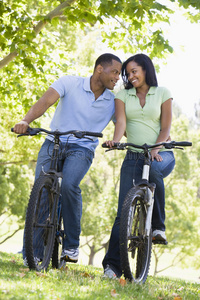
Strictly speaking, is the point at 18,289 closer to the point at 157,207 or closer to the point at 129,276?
the point at 129,276

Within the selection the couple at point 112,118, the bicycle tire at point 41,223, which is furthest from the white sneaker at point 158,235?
the bicycle tire at point 41,223

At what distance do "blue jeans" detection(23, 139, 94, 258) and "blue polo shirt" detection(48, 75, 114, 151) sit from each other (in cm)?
17

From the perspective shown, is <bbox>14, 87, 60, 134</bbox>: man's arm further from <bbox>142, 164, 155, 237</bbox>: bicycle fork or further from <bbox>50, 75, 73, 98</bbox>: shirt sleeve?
<bbox>142, 164, 155, 237</bbox>: bicycle fork

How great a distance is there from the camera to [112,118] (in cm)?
555

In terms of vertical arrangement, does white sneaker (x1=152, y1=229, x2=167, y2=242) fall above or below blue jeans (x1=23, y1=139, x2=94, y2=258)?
below

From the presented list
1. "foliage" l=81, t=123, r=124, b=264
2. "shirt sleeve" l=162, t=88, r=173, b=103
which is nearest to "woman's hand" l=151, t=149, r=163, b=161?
"shirt sleeve" l=162, t=88, r=173, b=103

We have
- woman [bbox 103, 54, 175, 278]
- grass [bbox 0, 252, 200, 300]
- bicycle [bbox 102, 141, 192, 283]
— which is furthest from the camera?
woman [bbox 103, 54, 175, 278]

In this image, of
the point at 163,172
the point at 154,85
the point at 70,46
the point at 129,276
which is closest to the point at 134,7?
the point at 154,85

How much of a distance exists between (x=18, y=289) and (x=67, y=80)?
8.73ft

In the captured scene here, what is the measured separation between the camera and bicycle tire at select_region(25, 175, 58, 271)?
4188mm

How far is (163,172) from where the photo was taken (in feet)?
16.7

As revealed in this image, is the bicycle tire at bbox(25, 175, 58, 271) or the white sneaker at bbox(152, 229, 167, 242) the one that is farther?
the white sneaker at bbox(152, 229, 167, 242)

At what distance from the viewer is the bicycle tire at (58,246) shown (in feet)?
16.1

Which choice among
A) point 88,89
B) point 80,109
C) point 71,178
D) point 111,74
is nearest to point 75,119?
point 80,109
